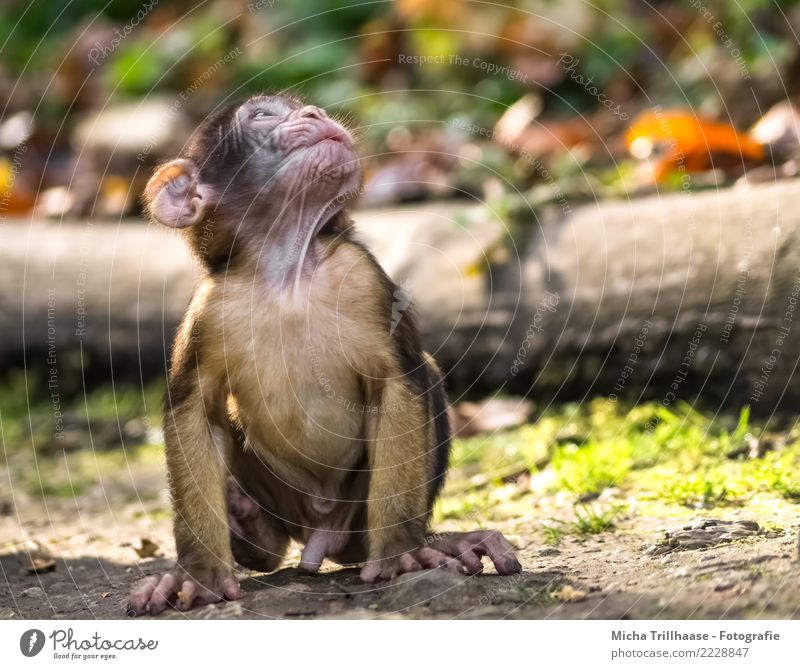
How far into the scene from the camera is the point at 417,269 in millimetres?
8828

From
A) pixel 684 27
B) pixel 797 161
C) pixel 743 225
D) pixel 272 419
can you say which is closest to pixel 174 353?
pixel 272 419

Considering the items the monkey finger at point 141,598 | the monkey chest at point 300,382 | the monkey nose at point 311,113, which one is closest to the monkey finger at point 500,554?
the monkey chest at point 300,382

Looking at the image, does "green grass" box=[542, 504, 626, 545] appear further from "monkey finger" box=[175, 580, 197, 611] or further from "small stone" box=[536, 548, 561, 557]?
"monkey finger" box=[175, 580, 197, 611]

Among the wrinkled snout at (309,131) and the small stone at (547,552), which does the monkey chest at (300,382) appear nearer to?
the wrinkled snout at (309,131)

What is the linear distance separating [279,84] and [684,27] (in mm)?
4447

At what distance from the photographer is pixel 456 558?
16.5 feet

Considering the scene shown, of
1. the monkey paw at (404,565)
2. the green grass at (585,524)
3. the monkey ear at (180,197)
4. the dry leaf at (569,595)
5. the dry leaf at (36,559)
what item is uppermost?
the monkey ear at (180,197)

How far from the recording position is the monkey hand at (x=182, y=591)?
4926 millimetres

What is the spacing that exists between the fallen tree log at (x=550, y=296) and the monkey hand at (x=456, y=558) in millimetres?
2676

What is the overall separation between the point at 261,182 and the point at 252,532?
66.2 inches

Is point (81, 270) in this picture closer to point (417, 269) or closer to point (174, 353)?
point (417, 269)

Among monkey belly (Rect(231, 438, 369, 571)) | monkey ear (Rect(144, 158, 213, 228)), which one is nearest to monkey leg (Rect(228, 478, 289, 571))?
monkey belly (Rect(231, 438, 369, 571))

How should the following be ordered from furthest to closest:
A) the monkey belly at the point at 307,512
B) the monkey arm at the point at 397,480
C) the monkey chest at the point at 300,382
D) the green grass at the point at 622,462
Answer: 1. the green grass at the point at 622,462
2. the monkey belly at the point at 307,512
3. the monkey chest at the point at 300,382
4. the monkey arm at the point at 397,480
